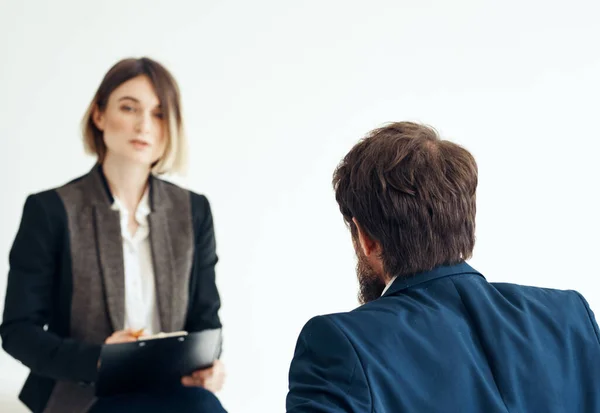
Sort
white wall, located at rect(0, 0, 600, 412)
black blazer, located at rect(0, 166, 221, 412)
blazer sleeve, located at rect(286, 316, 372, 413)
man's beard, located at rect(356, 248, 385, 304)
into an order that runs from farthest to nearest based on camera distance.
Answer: white wall, located at rect(0, 0, 600, 412), black blazer, located at rect(0, 166, 221, 412), man's beard, located at rect(356, 248, 385, 304), blazer sleeve, located at rect(286, 316, 372, 413)

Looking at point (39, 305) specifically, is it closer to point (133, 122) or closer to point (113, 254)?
point (113, 254)

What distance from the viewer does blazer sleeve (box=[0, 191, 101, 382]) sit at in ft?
7.89

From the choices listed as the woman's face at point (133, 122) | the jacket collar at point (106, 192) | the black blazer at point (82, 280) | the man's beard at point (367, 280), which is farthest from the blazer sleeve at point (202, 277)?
the man's beard at point (367, 280)

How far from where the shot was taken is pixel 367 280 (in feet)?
5.21

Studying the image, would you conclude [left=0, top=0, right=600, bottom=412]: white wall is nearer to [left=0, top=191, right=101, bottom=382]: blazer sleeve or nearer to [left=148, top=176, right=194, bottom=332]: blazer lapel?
Answer: [left=148, top=176, right=194, bottom=332]: blazer lapel

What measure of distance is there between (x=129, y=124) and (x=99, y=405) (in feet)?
2.94

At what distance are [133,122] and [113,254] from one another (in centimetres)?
43

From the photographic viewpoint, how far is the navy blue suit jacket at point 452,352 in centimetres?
128

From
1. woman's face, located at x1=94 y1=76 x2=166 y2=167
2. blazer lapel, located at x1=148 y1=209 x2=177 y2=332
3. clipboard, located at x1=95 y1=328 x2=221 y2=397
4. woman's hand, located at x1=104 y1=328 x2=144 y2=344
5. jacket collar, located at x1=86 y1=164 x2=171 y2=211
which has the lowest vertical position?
clipboard, located at x1=95 y1=328 x2=221 y2=397

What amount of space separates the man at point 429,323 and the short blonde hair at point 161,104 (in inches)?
55.2

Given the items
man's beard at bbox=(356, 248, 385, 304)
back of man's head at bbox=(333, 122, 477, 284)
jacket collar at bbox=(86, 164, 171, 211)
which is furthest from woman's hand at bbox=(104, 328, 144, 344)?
back of man's head at bbox=(333, 122, 477, 284)

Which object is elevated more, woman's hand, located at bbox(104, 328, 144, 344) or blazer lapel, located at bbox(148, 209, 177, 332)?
blazer lapel, located at bbox(148, 209, 177, 332)

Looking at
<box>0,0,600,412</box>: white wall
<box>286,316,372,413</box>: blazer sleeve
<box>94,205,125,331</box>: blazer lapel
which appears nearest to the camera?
<box>286,316,372,413</box>: blazer sleeve

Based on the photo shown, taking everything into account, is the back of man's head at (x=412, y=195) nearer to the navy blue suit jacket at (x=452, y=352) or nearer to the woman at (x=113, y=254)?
the navy blue suit jacket at (x=452, y=352)
